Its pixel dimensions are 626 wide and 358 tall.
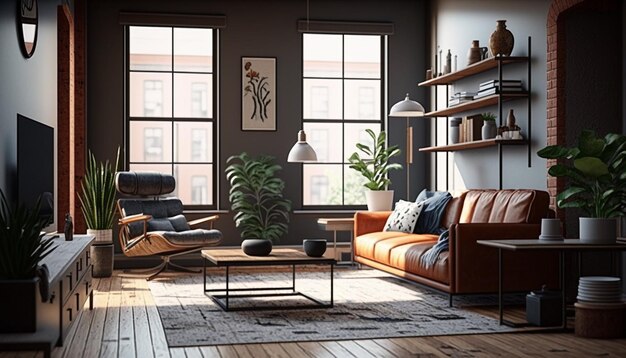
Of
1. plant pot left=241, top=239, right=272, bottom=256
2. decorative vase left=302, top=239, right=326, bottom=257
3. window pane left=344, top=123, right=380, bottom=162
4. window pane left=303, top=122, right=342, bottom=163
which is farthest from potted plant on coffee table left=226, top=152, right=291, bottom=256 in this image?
decorative vase left=302, top=239, right=326, bottom=257

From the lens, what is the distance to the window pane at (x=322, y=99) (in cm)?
947

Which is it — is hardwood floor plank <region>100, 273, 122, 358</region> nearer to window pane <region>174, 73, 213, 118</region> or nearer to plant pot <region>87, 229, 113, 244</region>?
plant pot <region>87, 229, 113, 244</region>

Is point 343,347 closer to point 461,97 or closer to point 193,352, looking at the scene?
point 193,352

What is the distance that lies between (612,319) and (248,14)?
18.3ft

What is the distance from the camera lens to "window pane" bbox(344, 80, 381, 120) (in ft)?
31.5

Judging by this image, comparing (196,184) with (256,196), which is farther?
(196,184)

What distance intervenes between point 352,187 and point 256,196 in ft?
3.89

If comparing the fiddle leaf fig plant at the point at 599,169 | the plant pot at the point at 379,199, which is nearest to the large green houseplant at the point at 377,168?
the plant pot at the point at 379,199

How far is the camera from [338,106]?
31.4ft

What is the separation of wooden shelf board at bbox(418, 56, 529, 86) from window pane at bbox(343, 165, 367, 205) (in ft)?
4.20

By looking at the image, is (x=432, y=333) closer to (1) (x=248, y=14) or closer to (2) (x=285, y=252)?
(2) (x=285, y=252)

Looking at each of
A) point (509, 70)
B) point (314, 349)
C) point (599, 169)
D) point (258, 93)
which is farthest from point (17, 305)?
point (258, 93)

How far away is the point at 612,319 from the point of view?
4805mm

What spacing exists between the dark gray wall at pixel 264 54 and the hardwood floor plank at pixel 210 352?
15.1 ft
